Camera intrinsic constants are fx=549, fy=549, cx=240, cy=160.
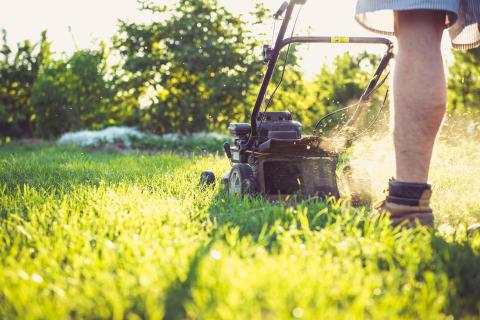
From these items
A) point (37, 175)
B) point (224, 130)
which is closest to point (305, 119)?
point (224, 130)

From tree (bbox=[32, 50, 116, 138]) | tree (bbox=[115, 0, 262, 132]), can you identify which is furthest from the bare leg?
tree (bbox=[32, 50, 116, 138])

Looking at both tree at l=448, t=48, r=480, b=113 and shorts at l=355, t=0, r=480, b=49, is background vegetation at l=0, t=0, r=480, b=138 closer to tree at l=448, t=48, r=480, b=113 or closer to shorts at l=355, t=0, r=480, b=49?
tree at l=448, t=48, r=480, b=113

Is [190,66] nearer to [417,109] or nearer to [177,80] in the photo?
[177,80]

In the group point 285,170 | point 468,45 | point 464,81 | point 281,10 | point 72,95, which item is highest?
point 281,10

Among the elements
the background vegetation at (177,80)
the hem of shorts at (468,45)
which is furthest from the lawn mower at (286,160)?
the background vegetation at (177,80)

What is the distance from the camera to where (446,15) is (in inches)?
88.0

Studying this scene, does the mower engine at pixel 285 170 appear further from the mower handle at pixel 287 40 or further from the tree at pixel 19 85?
the tree at pixel 19 85

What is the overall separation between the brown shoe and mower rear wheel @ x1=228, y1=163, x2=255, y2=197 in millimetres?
898

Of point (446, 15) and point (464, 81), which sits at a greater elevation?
point (446, 15)

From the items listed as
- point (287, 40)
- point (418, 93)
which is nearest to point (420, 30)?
point (418, 93)

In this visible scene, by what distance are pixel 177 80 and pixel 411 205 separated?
869 cm

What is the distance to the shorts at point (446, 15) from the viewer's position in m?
2.05

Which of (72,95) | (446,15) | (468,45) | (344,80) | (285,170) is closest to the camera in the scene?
(446,15)

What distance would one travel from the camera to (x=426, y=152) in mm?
2131
